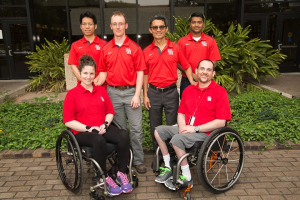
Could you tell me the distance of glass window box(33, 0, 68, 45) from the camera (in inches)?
393

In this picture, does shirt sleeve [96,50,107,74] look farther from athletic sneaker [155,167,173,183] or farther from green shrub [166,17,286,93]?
green shrub [166,17,286,93]

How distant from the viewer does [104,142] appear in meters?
2.68

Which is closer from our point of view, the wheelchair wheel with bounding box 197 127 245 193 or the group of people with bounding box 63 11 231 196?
the wheelchair wheel with bounding box 197 127 245 193

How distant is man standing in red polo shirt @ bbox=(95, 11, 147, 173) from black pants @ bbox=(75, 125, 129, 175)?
0.42 metres

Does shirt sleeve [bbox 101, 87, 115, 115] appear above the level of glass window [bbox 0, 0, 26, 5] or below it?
below

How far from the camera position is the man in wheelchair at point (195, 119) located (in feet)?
9.04

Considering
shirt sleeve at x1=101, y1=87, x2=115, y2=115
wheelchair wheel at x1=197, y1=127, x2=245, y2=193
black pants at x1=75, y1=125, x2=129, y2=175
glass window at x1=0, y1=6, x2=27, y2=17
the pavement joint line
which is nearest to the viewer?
wheelchair wheel at x1=197, y1=127, x2=245, y2=193

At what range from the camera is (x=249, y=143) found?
397 centimetres

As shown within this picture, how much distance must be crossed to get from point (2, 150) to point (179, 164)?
2825mm

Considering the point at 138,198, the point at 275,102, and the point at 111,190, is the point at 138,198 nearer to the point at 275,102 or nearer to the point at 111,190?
the point at 111,190

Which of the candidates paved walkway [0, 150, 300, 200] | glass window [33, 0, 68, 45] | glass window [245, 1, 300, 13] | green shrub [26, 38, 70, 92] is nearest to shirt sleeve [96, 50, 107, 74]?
paved walkway [0, 150, 300, 200]

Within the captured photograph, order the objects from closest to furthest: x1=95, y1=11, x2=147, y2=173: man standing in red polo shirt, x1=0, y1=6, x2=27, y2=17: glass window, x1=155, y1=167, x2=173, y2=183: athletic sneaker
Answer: x1=155, y1=167, x2=173, y2=183: athletic sneaker < x1=95, y1=11, x2=147, y2=173: man standing in red polo shirt < x1=0, y1=6, x2=27, y2=17: glass window

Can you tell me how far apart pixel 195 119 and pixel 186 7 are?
313 inches

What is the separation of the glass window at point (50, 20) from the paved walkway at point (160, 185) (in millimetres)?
7351
